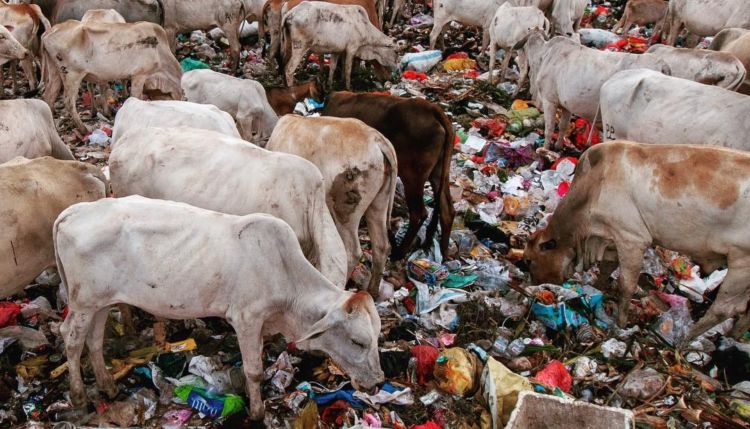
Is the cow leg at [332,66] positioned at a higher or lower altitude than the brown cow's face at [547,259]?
lower

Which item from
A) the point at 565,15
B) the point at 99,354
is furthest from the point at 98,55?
the point at 565,15

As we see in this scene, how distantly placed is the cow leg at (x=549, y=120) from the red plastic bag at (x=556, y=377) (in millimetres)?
4481

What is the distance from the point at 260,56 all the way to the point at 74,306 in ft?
27.8

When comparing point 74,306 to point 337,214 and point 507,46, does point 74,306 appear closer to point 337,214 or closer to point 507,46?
point 337,214

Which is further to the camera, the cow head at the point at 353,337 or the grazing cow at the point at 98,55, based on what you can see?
the grazing cow at the point at 98,55

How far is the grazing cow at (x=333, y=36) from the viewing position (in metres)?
9.93

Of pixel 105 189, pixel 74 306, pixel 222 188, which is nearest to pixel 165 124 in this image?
pixel 105 189

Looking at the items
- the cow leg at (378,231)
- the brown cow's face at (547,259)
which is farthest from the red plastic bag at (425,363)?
the brown cow's face at (547,259)

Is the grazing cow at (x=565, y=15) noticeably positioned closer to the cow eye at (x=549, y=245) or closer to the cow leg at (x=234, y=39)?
the cow leg at (x=234, y=39)

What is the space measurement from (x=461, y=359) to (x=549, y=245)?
1574 millimetres

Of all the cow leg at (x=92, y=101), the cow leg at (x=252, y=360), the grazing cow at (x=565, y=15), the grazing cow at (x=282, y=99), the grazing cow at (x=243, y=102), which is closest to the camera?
the cow leg at (x=252, y=360)

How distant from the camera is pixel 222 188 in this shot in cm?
495

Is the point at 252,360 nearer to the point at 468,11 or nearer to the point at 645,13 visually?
the point at 468,11

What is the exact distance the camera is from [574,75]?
8.55m
